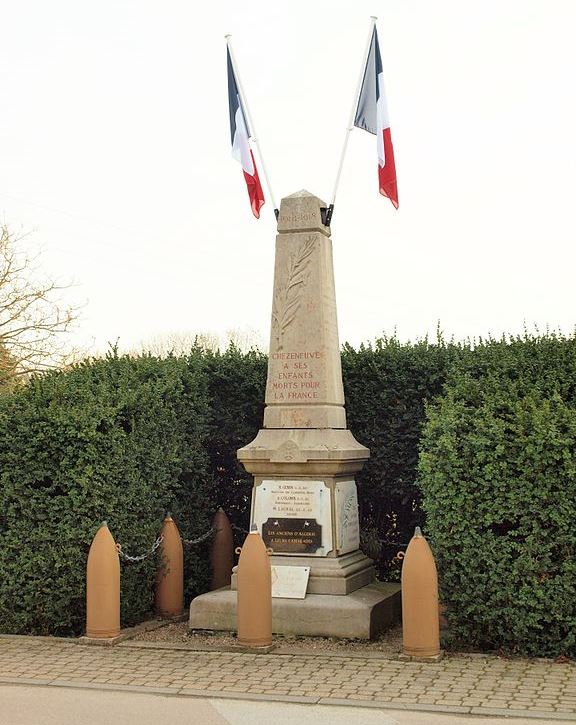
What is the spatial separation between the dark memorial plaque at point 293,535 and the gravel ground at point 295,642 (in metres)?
0.99

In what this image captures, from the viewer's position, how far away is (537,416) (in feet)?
26.5

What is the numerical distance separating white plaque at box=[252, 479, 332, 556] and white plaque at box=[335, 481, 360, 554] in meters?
0.11

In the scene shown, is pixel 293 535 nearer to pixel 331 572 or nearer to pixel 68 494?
pixel 331 572

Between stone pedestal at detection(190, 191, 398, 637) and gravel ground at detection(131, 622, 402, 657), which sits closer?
gravel ground at detection(131, 622, 402, 657)

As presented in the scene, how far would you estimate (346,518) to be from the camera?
32.0 feet

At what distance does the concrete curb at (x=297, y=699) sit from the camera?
20.3ft

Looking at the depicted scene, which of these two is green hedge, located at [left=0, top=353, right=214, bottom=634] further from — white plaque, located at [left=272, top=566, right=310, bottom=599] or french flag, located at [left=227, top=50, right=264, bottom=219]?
french flag, located at [left=227, top=50, right=264, bottom=219]

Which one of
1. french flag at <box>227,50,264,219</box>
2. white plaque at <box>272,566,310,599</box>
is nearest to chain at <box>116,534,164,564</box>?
white plaque at <box>272,566,310,599</box>

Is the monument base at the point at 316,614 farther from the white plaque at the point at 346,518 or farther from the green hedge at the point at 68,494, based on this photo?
the green hedge at the point at 68,494

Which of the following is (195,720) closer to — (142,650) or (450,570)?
(142,650)

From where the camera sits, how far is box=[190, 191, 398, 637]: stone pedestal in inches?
371

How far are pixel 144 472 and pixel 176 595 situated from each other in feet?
4.58

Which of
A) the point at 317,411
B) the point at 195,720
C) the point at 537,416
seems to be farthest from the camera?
the point at 317,411

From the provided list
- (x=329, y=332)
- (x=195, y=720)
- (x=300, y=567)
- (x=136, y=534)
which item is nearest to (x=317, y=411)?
(x=329, y=332)
